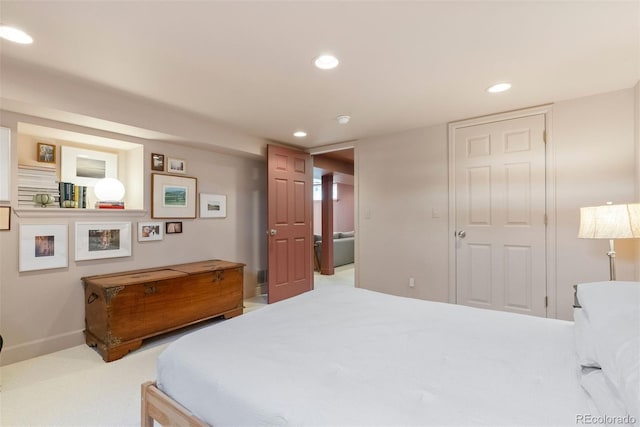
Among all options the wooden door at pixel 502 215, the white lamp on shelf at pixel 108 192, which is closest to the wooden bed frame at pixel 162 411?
the white lamp on shelf at pixel 108 192

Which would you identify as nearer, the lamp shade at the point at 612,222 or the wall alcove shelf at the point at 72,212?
the lamp shade at the point at 612,222

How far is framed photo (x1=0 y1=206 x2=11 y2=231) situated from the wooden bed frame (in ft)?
6.54

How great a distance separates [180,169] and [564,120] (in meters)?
3.95

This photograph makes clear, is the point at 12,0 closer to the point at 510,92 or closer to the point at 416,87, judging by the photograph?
the point at 416,87

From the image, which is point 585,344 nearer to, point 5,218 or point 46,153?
point 5,218

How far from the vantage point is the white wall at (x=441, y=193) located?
2537 millimetres

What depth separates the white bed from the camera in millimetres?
813

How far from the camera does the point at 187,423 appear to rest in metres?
1.05

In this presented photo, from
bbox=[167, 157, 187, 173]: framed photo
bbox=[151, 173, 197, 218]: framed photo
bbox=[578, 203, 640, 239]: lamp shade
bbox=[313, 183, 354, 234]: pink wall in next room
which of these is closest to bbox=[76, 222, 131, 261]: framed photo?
bbox=[151, 173, 197, 218]: framed photo

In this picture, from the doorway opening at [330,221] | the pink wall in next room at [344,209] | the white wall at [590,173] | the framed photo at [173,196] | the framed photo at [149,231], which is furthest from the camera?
the pink wall in next room at [344,209]

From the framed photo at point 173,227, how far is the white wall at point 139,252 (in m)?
0.06

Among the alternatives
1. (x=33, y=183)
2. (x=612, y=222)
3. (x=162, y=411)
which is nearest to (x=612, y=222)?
(x=612, y=222)

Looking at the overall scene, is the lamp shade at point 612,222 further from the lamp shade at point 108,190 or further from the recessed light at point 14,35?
the lamp shade at point 108,190

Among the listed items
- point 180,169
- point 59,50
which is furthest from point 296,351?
point 180,169
